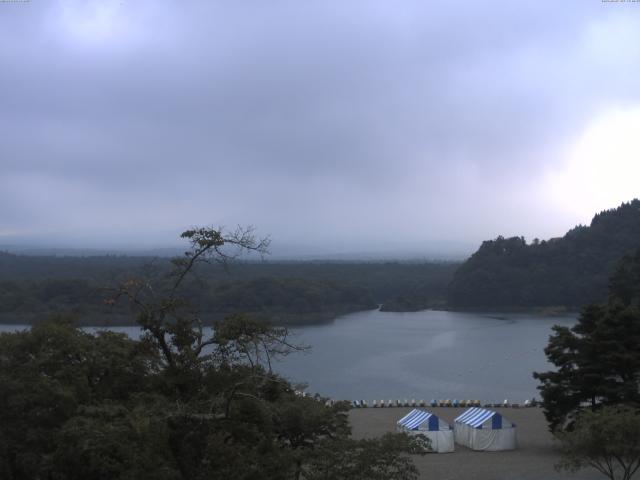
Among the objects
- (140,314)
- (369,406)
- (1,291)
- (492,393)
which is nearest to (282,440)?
(140,314)

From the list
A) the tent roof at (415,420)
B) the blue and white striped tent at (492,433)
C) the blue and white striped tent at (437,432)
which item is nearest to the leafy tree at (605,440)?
the blue and white striped tent at (492,433)

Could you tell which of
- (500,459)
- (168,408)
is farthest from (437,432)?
(168,408)

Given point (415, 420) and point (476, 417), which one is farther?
point (415, 420)

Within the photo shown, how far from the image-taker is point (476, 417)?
12.8m

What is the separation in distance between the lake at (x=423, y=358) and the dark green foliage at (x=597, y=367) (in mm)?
6327

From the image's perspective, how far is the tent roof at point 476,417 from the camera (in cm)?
1253

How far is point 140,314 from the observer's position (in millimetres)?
5109

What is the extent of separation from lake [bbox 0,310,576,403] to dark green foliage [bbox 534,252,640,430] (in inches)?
249

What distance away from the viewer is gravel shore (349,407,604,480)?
10.5m

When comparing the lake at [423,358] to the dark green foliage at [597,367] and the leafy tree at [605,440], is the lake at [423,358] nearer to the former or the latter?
the dark green foliage at [597,367]

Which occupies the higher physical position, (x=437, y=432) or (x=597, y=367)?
(x=597, y=367)

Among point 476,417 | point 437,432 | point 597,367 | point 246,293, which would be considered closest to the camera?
point 597,367

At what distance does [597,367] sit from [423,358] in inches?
745

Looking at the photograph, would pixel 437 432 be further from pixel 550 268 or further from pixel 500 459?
pixel 550 268
